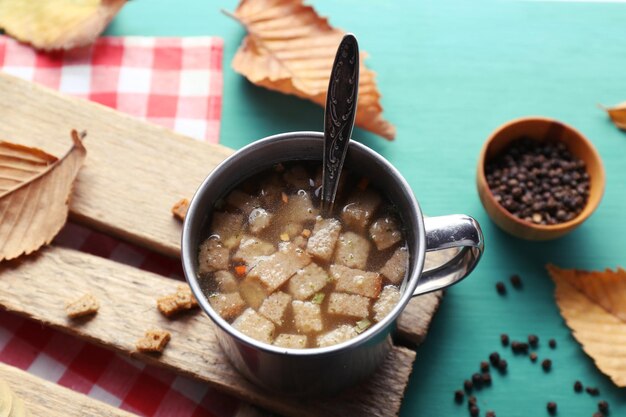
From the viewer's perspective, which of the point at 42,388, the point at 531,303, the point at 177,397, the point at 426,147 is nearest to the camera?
the point at 42,388

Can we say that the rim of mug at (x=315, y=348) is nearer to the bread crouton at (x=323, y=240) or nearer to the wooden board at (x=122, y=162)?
the bread crouton at (x=323, y=240)

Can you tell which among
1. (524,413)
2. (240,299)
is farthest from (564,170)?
(240,299)

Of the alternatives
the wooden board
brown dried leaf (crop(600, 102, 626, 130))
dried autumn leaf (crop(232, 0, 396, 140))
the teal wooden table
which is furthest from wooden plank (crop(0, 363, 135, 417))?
brown dried leaf (crop(600, 102, 626, 130))

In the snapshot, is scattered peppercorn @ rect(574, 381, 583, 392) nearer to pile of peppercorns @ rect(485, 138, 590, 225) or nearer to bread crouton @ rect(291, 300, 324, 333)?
pile of peppercorns @ rect(485, 138, 590, 225)

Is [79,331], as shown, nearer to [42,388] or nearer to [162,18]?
[42,388]

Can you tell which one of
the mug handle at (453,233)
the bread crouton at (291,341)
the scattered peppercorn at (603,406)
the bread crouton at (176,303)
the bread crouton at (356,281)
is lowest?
the scattered peppercorn at (603,406)

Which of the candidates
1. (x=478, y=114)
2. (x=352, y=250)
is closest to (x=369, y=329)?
(x=352, y=250)

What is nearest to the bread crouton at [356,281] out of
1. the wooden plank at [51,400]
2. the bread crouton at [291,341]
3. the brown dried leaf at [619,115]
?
the bread crouton at [291,341]
